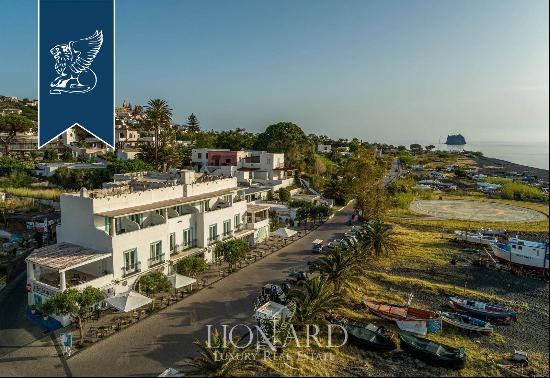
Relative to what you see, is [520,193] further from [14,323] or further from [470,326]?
[14,323]

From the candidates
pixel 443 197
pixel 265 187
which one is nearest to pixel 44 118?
pixel 265 187

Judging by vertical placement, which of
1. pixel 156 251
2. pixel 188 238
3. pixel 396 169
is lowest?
pixel 156 251

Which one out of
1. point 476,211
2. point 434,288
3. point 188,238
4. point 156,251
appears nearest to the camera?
point 156,251

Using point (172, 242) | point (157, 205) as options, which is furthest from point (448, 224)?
point (157, 205)

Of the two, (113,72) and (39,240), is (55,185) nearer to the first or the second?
(39,240)

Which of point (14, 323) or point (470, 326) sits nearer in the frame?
point (14, 323)

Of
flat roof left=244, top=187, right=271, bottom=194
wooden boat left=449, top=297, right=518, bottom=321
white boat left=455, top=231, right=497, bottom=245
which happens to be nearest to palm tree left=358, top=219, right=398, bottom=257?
wooden boat left=449, top=297, right=518, bottom=321

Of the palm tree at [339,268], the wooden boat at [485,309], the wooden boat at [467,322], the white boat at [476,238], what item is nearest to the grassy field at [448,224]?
the white boat at [476,238]
